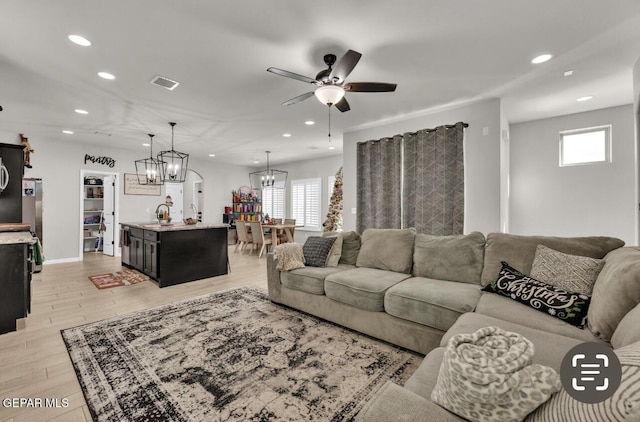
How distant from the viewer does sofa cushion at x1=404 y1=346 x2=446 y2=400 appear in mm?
1091

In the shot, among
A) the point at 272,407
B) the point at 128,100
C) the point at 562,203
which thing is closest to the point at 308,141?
the point at 128,100

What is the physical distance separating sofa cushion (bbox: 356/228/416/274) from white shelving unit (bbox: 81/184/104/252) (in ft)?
24.8

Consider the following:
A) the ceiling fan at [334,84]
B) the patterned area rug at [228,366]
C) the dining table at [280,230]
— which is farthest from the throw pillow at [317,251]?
the dining table at [280,230]

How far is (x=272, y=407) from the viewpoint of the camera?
1637mm

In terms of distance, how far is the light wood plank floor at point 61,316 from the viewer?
1752 millimetres

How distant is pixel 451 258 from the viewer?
2.66 meters

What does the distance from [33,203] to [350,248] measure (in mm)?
5984

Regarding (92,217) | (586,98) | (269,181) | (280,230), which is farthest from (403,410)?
(92,217)

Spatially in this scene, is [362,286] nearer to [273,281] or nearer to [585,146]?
[273,281]

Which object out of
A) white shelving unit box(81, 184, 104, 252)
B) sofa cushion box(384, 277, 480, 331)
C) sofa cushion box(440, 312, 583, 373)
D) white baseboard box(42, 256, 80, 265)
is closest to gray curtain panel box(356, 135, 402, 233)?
sofa cushion box(384, 277, 480, 331)

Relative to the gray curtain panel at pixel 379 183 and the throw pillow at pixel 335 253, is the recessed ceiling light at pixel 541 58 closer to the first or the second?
the gray curtain panel at pixel 379 183

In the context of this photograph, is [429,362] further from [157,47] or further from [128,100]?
[128,100]

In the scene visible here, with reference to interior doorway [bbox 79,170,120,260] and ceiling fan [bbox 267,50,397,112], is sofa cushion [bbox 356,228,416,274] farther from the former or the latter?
interior doorway [bbox 79,170,120,260]

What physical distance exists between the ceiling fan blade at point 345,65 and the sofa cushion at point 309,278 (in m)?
1.88
